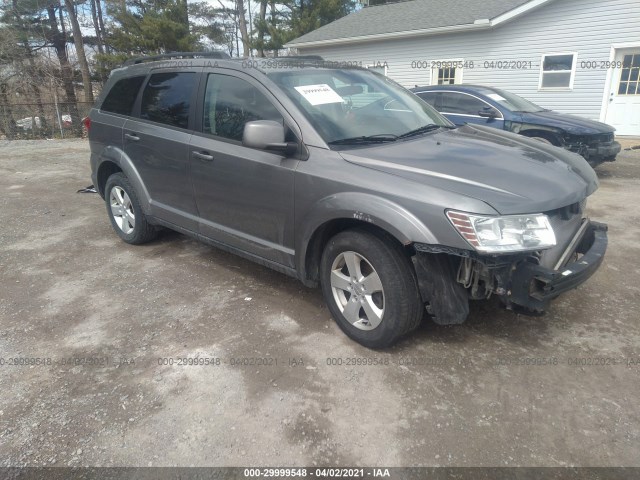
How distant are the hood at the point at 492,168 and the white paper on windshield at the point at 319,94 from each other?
1.79 feet

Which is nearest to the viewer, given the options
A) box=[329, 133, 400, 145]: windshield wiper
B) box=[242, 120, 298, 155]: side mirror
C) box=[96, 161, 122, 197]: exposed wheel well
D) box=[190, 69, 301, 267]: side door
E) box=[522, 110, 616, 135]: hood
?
box=[242, 120, 298, 155]: side mirror

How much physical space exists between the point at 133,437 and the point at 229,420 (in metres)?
0.48

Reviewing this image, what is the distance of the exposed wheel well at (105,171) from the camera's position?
16.3 feet

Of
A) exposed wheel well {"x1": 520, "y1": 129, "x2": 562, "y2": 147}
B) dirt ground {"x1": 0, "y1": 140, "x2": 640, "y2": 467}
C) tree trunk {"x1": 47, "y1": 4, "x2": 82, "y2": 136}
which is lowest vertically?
dirt ground {"x1": 0, "y1": 140, "x2": 640, "y2": 467}

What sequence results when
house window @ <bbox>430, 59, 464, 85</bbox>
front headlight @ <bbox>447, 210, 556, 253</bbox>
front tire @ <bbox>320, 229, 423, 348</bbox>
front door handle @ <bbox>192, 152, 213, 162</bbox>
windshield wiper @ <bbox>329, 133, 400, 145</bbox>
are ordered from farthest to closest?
1. house window @ <bbox>430, 59, 464, 85</bbox>
2. front door handle @ <bbox>192, 152, 213, 162</bbox>
3. windshield wiper @ <bbox>329, 133, 400, 145</bbox>
4. front tire @ <bbox>320, 229, 423, 348</bbox>
5. front headlight @ <bbox>447, 210, 556, 253</bbox>

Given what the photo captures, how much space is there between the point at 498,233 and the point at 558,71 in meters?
12.5

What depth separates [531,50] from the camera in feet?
42.7

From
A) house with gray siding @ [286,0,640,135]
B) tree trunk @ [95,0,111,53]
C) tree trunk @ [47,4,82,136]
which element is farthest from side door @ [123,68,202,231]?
tree trunk @ [95,0,111,53]

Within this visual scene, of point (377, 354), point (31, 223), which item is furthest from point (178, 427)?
point (31, 223)

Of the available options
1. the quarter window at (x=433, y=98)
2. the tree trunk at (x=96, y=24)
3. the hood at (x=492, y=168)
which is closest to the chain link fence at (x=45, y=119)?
the tree trunk at (x=96, y=24)

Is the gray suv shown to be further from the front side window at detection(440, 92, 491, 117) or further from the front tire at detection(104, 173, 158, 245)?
the front side window at detection(440, 92, 491, 117)

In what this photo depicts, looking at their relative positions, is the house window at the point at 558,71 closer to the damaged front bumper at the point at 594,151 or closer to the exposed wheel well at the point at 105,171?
the damaged front bumper at the point at 594,151

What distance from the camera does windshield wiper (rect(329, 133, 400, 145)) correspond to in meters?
3.09

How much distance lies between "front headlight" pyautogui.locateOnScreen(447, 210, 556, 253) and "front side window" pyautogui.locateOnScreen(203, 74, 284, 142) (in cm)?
147
